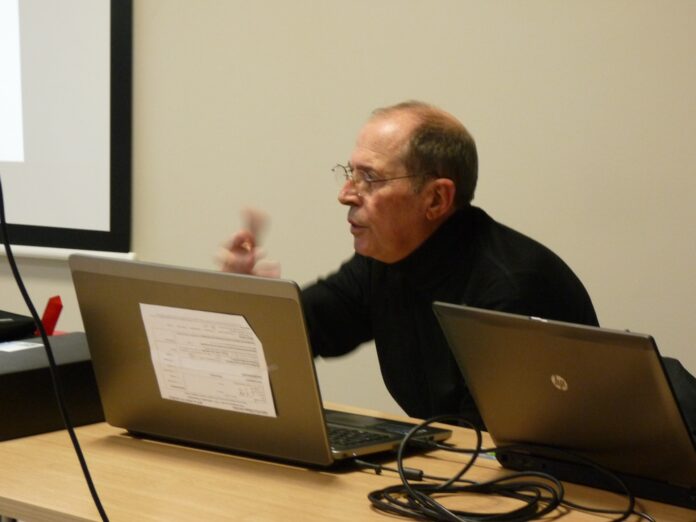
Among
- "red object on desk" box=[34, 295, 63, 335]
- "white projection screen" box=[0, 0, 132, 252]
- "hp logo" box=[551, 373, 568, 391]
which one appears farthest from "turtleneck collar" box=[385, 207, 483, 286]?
"white projection screen" box=[0, 0, 132, 252]

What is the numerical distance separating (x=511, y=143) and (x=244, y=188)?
0.95 meters

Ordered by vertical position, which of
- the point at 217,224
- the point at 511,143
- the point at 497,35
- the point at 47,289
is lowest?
the point at 47,289

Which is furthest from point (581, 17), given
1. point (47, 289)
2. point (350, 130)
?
point (47, 289)

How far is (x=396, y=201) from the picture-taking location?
7.41 ft

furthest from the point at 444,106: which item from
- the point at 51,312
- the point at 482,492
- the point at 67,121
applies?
the point at 482,492

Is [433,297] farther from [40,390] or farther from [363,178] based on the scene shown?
[40,390]

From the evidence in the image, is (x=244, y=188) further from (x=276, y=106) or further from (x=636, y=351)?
(x=636, y=351)

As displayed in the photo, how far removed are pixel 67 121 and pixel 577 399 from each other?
282cm

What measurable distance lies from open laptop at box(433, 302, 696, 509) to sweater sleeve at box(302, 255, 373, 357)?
853 millimetres

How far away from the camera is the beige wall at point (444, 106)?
2654mm

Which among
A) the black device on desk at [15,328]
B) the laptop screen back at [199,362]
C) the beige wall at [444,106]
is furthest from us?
the beige wall at [444,106]

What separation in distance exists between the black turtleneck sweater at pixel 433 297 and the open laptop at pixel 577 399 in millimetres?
539

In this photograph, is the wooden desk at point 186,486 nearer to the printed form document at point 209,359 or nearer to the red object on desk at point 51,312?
the printed form document at point 209,359

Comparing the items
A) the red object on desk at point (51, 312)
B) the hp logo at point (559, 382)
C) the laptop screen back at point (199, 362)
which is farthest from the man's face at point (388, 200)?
the hp logo at point (559, 382)
